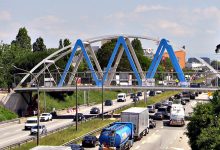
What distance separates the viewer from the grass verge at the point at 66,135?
4994 centimetres

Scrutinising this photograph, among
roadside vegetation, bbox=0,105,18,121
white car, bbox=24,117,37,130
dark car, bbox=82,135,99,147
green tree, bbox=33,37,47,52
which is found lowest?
dark car, bbox=82,135,99,147

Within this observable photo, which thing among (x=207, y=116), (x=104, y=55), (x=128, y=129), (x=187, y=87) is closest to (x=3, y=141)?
(x=128, y=129)

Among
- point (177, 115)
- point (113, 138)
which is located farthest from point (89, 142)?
point (177, 115)

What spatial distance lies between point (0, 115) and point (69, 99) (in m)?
41.1

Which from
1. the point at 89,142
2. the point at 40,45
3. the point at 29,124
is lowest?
the point at 89,142

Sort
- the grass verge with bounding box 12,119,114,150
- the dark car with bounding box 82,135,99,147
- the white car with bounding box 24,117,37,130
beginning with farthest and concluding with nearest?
the white car with bounding box 24,117,37,130 → the dark car with bounding box 82,135,99,147 → the grass verge with bounding box 12,119,114,150

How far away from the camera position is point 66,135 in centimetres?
5738

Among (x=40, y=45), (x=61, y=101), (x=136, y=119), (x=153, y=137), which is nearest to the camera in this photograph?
(x=136, y=119)

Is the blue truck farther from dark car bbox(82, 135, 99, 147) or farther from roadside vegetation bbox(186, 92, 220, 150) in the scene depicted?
roadside vegetation bbox(186, 92, 220, 150)

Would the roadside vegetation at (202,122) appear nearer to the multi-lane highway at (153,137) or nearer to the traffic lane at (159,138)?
the multi-lane highway at (153,137)

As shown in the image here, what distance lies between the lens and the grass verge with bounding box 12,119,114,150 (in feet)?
164

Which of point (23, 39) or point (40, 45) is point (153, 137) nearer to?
point (23, 39)

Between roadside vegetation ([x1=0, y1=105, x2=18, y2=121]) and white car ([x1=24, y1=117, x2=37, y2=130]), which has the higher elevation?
roadside vegetation ([x1=0, y1=105, x2=18, y2=121])

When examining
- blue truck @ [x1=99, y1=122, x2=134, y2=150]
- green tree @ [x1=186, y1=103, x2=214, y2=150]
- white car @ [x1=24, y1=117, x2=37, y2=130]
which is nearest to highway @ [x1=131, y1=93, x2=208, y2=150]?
blue truck @ [x1=99, y1=122, x2=134, y2=150]
